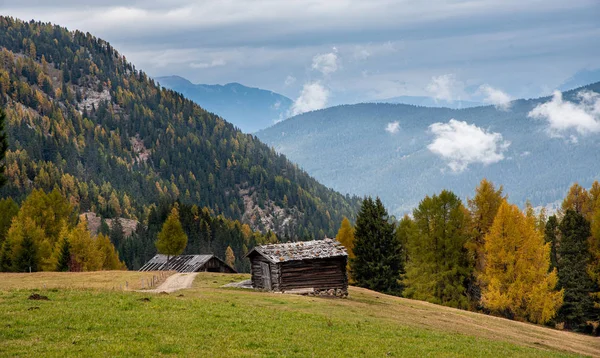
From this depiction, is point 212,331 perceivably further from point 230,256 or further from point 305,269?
point 230,256

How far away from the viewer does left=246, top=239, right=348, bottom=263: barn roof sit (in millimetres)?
58938

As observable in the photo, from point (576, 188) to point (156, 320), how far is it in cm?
7585

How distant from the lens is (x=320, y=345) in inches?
1081

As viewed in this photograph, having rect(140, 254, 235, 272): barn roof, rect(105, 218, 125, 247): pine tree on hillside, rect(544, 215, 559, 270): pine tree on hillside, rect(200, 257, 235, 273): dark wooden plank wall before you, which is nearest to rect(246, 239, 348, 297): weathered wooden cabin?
rect(544, 215, 559, 270): pine tree on hillside

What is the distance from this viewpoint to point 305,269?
59.5 m

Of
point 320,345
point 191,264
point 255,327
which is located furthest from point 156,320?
point 191,264

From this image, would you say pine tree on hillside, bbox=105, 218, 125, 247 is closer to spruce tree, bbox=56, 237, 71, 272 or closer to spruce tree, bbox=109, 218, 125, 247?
spruce tree, bbox=109, 218, 125, 247

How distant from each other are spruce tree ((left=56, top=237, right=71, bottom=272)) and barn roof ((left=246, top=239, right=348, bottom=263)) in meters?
41.0

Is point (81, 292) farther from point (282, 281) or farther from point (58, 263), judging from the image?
point (58, 263)

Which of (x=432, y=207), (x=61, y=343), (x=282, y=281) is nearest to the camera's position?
(x=61, y=343)

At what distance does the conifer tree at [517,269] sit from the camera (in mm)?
62500

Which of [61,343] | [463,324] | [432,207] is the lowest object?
[463,324]

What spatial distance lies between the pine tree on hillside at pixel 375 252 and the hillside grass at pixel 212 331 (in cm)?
3694

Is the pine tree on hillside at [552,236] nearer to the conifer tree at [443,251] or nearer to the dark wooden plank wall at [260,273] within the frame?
the conifer tree at [443,251]
